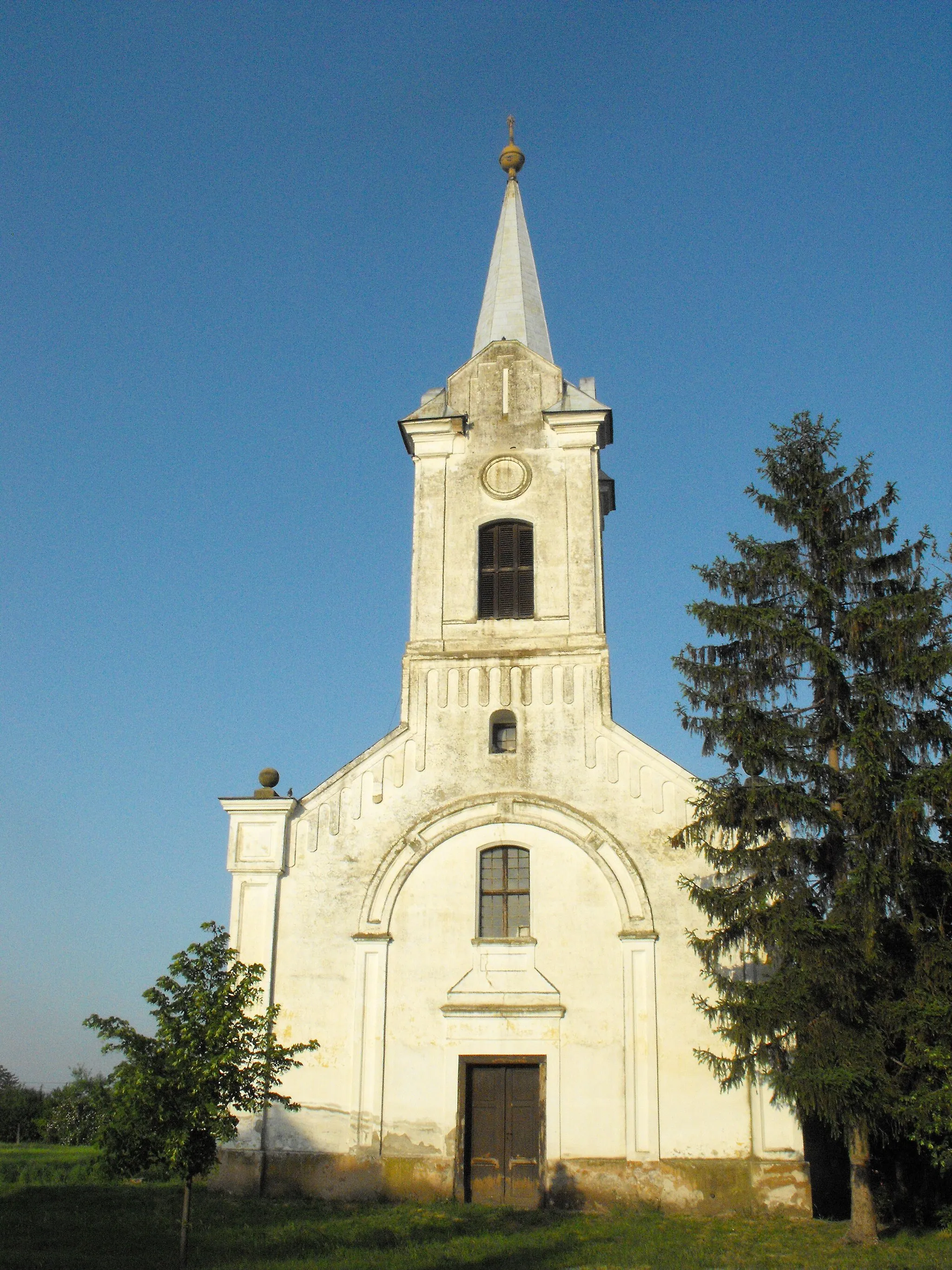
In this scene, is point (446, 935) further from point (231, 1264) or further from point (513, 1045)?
point (231, 1264)

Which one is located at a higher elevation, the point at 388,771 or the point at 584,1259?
the point at 388,771

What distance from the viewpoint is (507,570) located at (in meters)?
23.6

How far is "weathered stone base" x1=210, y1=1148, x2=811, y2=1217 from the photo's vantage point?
18.1 meters

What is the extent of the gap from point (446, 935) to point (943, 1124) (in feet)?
28.8

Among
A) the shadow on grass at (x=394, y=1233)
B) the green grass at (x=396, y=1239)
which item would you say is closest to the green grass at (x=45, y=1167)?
the green grass at (x=396, y=1239)

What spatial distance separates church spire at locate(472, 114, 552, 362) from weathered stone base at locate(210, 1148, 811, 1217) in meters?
16.7

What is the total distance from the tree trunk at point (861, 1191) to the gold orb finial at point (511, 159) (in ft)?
81.8

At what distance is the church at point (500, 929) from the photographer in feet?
61.6

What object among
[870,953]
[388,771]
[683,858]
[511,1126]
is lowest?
[511,1126]

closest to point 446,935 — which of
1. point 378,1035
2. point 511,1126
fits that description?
point 378,1035

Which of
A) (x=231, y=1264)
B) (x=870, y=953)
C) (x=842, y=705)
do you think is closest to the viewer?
(x=231, y=1264)

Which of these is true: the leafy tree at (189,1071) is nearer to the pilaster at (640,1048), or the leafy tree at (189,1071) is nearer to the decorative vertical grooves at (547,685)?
the pilaster at (640,1048)

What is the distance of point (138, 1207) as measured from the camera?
17.7 metres

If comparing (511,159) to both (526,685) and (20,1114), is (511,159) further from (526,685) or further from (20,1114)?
(20,1114)
